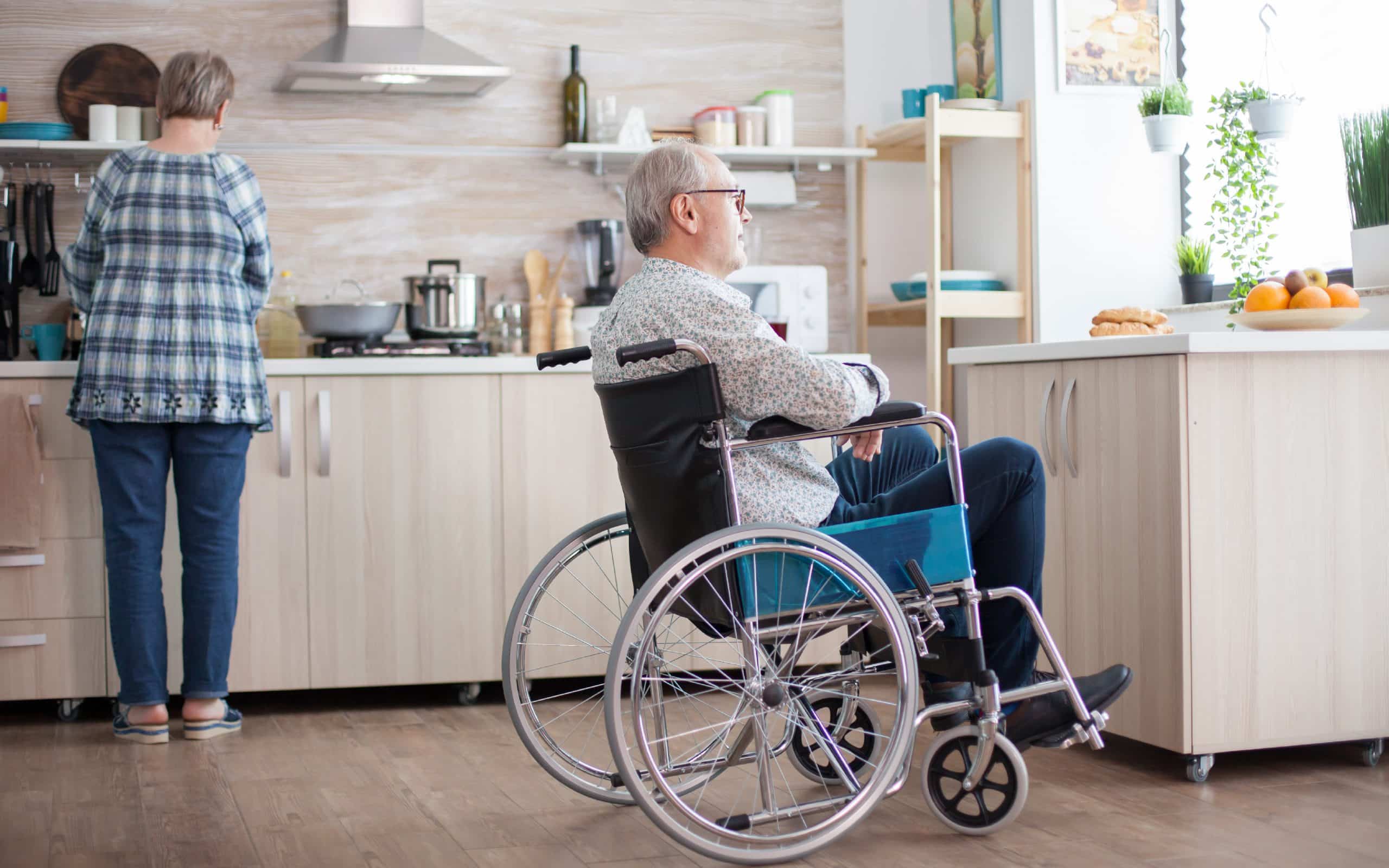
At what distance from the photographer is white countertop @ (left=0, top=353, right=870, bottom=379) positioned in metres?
3.17

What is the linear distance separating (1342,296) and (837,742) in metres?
1.20

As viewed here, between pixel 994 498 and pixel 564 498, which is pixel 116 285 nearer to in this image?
pixel 564 498

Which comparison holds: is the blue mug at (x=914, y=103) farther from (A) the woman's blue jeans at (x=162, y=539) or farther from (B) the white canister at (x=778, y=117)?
(A) the woman's blue jeans at (x=162, y=539)

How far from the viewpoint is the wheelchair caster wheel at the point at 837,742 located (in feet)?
7.79

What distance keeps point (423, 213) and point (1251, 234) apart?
2.19m

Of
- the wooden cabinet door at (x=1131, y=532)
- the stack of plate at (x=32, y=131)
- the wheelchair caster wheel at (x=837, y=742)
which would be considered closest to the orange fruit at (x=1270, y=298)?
the wooden cabinet door at (x=1131, y=532)

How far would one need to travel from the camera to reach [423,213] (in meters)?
3.96

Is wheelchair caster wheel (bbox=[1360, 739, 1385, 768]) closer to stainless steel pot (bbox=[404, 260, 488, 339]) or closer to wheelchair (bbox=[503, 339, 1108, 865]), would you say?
wheelchair (bbox=[503, 339, 1108, 865])

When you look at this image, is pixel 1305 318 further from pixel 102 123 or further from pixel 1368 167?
pixel 102 123

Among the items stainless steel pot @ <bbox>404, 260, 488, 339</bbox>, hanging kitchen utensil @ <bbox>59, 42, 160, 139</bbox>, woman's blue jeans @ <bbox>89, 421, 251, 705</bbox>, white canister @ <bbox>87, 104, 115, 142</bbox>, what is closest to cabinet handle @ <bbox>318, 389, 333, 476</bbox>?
woman's blue jeans @ <bbox>89, 421, 251, 705</bbox>

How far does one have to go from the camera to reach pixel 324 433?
3268 millimetres

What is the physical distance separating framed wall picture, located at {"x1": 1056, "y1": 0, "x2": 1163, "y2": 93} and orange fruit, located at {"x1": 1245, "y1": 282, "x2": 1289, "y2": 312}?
1412 mm

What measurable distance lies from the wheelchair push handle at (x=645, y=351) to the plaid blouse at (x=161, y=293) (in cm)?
→ 145

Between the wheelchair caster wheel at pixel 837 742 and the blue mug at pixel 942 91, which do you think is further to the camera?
the blue mug at pixel 942 91
